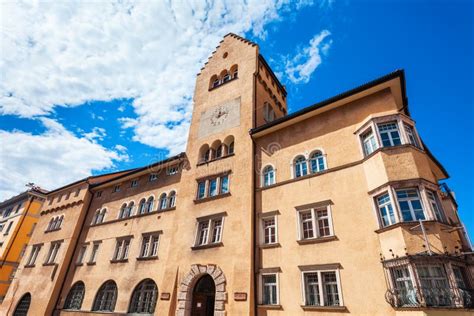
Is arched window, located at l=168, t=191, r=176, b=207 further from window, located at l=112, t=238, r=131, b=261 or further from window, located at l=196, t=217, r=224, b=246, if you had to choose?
window, located at l=112, t=238, r=131, b=261

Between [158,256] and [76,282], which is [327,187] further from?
[76,282]

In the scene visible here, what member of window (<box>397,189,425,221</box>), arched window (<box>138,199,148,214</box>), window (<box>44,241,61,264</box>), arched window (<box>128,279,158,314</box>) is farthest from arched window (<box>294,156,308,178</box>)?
window (<box>44,241,61,264</box>)

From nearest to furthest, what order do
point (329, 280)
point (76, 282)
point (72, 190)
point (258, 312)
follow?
point (329, 280)
point (258, 312)
point (76, 282)
point (72, 190)

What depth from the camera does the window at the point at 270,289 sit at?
47.5 ft

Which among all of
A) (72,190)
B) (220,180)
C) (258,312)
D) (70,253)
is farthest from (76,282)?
(258,312)

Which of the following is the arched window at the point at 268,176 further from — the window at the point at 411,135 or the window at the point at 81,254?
the window at the point at 81,254

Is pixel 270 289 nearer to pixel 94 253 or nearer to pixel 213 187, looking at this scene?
pixel 213 187

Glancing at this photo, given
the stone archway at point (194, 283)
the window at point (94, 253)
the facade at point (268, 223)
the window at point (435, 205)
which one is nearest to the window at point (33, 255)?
the facade at point (268, 223)

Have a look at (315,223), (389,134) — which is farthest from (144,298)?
(389,134)

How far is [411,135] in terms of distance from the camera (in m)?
14.1

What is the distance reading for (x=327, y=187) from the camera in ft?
49.8

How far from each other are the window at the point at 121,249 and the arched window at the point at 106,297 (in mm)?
1935

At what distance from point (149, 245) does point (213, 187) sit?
7388 millimetres

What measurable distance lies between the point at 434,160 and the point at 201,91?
2012 centimetres
